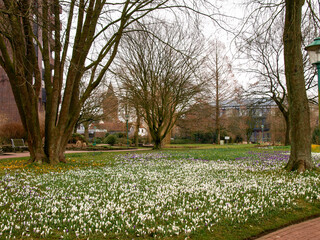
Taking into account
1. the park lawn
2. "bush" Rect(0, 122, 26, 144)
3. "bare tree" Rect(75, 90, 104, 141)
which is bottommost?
the park lawn

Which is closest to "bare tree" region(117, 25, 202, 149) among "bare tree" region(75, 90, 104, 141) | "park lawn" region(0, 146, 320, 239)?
"bare tree" region(75, 90, 104, 141)

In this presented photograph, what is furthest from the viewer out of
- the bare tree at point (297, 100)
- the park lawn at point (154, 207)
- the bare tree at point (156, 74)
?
the bare tree at point (156, 74)

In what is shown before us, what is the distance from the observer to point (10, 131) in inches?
1068

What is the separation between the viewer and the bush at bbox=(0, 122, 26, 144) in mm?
26641

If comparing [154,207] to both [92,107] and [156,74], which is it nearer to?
[156,74]

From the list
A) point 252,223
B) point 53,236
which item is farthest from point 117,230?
point 252,223

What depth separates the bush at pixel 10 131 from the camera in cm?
2664

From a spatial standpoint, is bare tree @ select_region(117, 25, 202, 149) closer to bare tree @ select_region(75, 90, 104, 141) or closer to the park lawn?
bare tree @ select_region(75, 90, 104, 141)

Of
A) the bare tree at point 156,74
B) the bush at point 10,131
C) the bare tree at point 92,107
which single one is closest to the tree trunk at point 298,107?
the bare tree at point 156,74

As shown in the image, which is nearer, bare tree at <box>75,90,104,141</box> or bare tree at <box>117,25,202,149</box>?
bare tree at <box>117,25,202,149</box>

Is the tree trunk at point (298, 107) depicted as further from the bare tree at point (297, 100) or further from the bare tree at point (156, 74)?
the bare tree at point (156, 74)

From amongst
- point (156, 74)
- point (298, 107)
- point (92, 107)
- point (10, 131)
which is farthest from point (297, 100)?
point (92, 107)

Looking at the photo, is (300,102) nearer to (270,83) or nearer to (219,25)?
(219,25)

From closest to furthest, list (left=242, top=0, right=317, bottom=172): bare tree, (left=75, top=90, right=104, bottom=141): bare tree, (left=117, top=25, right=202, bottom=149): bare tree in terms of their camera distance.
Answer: (left=242, top=0, right=317, bottom=172): bare tree < (left=117, top=25, right=202, bottom=149): bare tree < (left=75, top=90, right=104, bottom=141): bare tree
